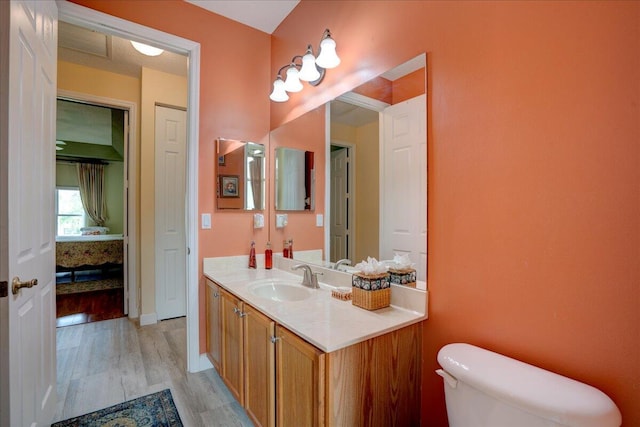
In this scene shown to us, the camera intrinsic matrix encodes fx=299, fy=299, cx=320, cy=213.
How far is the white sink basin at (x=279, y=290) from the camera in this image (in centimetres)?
186

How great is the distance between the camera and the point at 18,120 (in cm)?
116

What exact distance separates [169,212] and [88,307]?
173cm

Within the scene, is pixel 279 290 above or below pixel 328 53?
below

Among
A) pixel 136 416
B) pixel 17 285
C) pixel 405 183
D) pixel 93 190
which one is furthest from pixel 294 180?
pixel 93 190

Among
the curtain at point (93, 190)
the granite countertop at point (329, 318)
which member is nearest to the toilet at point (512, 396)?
the granite countertop at point (329, 318)

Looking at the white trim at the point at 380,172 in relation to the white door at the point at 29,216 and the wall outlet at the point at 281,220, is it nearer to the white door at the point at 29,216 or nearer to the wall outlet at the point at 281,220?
the wall outlet at the point at 281,220

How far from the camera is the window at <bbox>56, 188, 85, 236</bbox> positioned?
23.2ft

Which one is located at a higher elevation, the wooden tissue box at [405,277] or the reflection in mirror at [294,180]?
the reflection in mirror at [294,180]

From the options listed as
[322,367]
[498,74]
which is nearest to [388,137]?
[498,74]

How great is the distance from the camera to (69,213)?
718 centimetres

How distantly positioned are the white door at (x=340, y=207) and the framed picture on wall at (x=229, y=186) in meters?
0.88

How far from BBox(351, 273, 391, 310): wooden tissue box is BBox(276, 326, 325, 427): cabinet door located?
0.37 m

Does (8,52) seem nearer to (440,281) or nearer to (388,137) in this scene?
(388,137)

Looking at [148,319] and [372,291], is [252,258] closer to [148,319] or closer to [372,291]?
[372,291]
